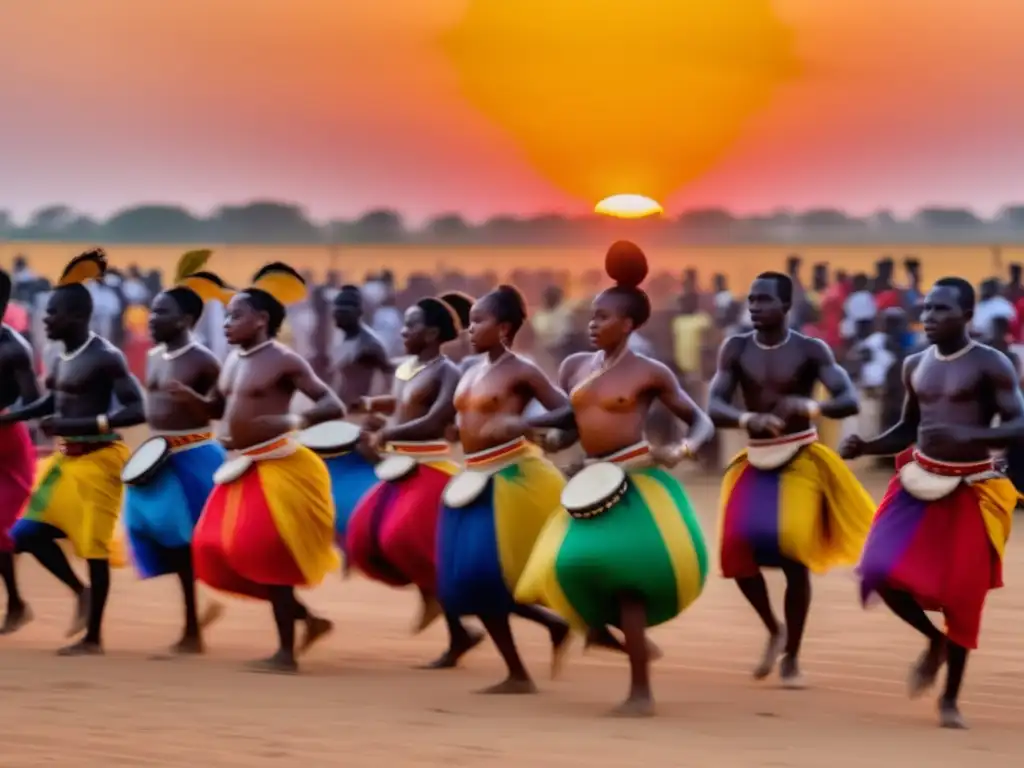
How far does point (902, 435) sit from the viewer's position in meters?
9.88

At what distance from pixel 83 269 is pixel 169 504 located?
1.38 m

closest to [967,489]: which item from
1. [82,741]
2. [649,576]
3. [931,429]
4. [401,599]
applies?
[931,429]

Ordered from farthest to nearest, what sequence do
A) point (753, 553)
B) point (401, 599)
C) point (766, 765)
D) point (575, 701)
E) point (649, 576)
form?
point (401, 599) < point (753, 553) < point (575, 701) < point (649, 576) < point (766, 765)

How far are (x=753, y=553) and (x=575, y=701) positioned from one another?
1343mm

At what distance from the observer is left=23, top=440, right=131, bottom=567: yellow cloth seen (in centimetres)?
1161

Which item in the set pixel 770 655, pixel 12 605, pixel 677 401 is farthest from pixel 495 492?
pixel 12 605

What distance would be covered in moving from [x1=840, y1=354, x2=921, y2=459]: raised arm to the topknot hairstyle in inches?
41.6

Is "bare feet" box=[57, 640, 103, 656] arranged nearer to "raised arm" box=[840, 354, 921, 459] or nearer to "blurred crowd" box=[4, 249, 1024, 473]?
"raised arm" box=[840, 354, 921, 459]

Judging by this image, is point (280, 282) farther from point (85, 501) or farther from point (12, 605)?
point (12, 605)

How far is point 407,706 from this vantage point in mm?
9688

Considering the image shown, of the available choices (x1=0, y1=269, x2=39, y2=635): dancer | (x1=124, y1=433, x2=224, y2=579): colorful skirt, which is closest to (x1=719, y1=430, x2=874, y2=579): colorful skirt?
(x1=124, y1=433, x2=224, y2=579): colorful skirt

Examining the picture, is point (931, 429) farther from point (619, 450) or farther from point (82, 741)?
point (82, 741)

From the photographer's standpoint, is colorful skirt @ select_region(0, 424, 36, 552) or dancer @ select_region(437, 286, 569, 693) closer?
dancer @ select_region(437, 286, 569, 693)

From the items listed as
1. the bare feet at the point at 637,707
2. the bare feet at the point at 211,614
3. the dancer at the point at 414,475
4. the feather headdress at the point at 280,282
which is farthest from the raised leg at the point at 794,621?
the bare feet at the point at 211,614
